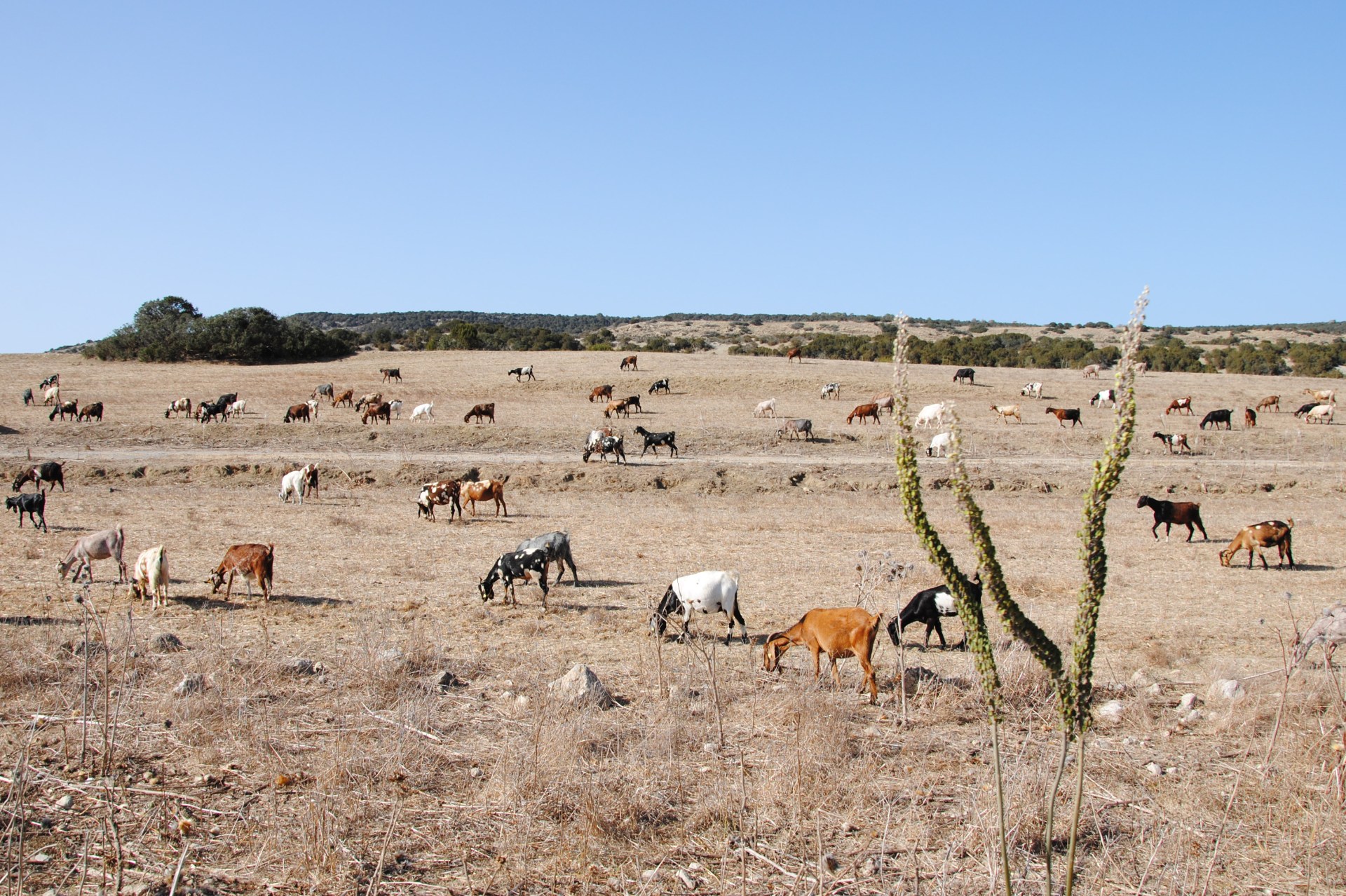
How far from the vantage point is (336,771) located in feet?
21.6

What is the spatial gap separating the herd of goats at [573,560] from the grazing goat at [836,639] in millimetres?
11

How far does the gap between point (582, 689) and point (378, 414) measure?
119 feet

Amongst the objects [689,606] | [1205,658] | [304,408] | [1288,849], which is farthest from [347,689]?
[304,408]

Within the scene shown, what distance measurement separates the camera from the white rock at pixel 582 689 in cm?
829

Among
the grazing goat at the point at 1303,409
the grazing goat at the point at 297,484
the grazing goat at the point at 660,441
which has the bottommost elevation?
the grazing goat at the point at 297,484

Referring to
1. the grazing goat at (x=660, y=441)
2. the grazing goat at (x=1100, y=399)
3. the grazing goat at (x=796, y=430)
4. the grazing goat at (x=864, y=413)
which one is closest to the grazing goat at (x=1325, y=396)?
the grazing goat at (x=1100, y=399)

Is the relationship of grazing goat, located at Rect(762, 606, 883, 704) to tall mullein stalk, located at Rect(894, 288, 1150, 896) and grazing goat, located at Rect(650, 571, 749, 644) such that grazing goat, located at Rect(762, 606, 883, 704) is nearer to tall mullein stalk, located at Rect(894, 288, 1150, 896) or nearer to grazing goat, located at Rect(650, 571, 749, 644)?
grazing goat, located at Rect(650, 571, 749, 644)

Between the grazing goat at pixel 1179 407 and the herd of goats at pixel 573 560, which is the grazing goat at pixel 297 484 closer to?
the herd of goats at pixel 573 560

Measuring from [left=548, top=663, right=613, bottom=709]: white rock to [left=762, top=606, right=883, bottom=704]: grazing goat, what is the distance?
220 centimetres

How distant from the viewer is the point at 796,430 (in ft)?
129

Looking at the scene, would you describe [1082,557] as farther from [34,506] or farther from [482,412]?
[482,412]

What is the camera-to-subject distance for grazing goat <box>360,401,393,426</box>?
4116 centimetres

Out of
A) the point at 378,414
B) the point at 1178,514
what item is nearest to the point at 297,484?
the point at 378,414

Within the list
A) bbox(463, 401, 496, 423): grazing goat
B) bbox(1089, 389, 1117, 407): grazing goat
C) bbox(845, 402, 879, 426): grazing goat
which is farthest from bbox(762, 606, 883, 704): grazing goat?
bbox(1089, 389, 1117, 407): grazing goat
